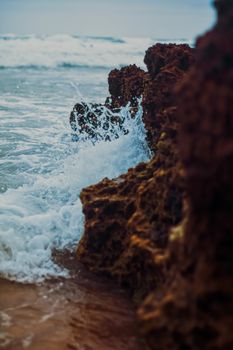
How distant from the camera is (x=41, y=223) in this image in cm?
537

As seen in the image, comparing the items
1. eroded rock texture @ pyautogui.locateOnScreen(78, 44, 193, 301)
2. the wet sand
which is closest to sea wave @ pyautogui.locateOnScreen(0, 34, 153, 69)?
eroded rock texture @ pyautogui.locateOnScreen(78, 44, 193, 301)

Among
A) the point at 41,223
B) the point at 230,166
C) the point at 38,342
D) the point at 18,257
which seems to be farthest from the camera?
the point at 41,223

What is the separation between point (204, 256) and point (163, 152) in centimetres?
199

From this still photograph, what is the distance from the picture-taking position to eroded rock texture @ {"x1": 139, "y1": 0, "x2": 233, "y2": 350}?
6.14 feet

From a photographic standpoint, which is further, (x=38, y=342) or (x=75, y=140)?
(x=75, y=140)

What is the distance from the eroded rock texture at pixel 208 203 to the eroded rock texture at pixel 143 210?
0.93 m

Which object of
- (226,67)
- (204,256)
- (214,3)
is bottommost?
(204,256)

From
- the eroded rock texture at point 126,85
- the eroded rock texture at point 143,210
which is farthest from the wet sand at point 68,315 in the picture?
the eroded rock texture at point 126,85

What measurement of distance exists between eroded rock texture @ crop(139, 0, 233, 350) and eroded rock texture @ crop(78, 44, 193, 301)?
0.93m

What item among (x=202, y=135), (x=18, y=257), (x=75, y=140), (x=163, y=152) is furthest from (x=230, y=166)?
(x=75, y=140)

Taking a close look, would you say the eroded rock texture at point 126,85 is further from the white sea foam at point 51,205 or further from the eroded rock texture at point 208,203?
the eroded rock texture at point 208,203

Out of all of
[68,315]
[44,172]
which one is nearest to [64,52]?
[44,172]

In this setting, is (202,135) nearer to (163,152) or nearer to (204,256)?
(204,256)

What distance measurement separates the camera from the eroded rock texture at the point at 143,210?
333cm
